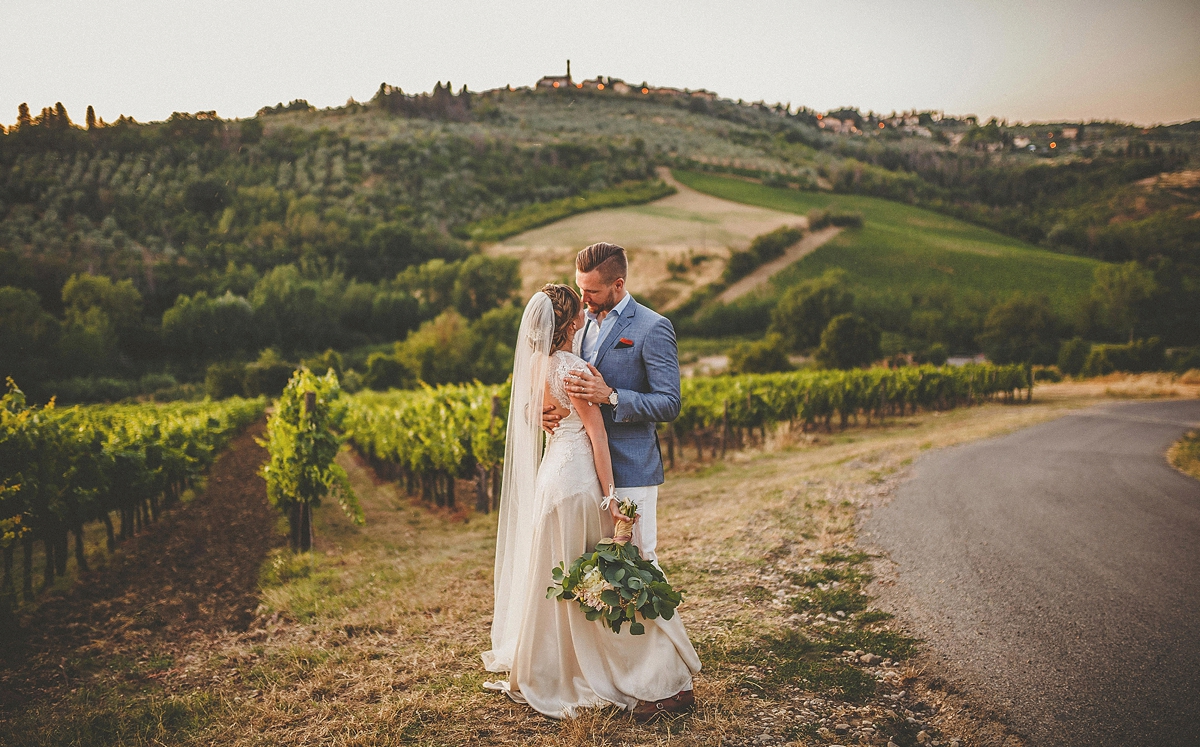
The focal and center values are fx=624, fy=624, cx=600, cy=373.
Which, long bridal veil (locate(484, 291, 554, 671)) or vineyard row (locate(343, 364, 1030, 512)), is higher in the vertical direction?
long bridal veil (locate(484, 291, 554, 671))

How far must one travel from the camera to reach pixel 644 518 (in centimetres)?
306

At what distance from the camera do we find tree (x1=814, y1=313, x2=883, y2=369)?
143 ft

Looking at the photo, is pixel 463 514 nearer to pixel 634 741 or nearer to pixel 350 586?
pixel 350 586

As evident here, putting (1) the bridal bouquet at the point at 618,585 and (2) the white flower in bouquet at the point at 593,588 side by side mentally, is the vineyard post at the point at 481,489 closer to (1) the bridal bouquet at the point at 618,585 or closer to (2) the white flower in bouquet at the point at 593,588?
(1) the bridal bouquet at the point at 618,585

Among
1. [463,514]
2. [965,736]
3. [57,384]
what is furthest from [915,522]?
[57,384]

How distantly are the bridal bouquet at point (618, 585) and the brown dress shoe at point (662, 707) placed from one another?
0.37 metres

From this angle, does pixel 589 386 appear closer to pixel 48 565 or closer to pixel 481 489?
pixel 48 565

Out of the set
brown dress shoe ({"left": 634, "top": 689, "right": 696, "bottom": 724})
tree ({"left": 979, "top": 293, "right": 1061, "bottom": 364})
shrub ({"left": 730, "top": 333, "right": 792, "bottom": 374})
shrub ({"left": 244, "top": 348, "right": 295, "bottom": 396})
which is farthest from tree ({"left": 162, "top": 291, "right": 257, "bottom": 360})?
tree ({"left": 979, "top": 293, "right": 1061, "bottom": 364})

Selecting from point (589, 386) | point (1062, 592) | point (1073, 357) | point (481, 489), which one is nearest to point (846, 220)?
point (1073, 357)

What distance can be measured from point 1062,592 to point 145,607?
25.0 feet

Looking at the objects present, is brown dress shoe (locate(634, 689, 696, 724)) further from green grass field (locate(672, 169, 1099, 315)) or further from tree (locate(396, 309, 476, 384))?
green grass field (locate(672, 169, 1099, 315))

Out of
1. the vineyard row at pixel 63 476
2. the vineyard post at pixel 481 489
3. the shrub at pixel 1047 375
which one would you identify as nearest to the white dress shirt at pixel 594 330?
the vineyard row at pixel 63 476

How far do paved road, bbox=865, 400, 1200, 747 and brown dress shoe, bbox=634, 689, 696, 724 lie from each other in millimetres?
→ 1422

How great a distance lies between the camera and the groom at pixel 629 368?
115 inches
